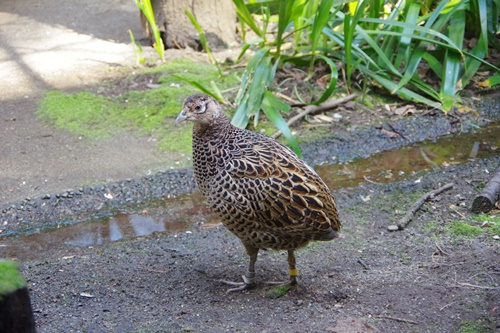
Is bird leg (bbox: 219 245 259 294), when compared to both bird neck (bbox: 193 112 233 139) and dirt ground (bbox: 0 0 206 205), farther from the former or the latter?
dirt ground (bbox: 0 0 206 205)

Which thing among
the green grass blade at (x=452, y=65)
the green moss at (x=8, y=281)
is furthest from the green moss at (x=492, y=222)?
the green moss at (x=8, y=281)

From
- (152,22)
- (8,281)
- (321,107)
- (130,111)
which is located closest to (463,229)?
(321,107)

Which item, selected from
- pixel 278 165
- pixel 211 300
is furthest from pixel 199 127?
pixel 211 300

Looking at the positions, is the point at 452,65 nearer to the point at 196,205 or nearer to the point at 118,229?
the point at 196,205

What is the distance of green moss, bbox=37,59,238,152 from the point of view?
6.37 m

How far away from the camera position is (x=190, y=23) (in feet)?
26.6

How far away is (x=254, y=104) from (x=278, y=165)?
2499mm

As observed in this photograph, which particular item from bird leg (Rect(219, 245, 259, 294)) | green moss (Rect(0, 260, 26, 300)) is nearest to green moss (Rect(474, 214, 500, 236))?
bird leg (Rect(219, 245, 259, 294))

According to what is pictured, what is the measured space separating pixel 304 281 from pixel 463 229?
54.0 inches

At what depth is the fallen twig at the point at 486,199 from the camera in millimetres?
4918

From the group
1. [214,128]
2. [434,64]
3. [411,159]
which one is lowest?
[411,159]

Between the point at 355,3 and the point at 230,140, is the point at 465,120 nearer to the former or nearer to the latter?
the point at 355,3

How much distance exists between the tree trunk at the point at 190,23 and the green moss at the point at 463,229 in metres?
4.48

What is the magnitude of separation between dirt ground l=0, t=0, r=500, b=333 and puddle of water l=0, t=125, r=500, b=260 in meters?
0.13
